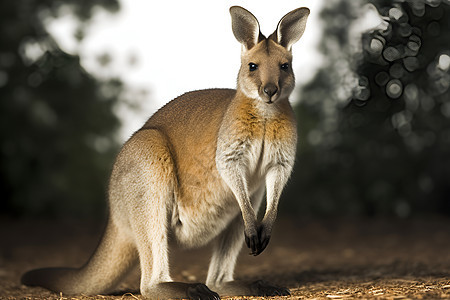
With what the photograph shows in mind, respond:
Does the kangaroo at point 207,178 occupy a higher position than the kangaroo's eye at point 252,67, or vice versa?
the kangaroo's eye at point 252,67

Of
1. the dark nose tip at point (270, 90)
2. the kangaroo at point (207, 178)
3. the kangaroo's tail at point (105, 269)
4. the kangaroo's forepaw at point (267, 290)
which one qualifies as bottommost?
the kangaroo's forepaw at point (267, 290)

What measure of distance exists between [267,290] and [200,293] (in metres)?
0.52

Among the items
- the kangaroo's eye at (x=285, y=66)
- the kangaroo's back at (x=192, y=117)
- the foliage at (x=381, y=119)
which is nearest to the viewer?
the kangaroo's eye at (x=285, y=66)

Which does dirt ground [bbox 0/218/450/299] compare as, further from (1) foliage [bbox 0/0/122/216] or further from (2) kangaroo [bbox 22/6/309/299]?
(1) foliage [bbox 0/0/122/216]

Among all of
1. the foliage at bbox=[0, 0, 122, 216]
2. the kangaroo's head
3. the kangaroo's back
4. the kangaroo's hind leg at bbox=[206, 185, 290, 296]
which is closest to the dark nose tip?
the kangaroo's head

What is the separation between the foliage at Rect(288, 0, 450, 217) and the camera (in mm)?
8586

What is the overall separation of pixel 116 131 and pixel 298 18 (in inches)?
325

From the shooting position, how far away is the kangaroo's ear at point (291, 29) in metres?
3.84

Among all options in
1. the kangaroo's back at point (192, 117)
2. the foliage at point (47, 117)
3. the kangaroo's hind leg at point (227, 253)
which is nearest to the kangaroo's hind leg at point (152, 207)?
the kangaroo's back at point (192, 117)

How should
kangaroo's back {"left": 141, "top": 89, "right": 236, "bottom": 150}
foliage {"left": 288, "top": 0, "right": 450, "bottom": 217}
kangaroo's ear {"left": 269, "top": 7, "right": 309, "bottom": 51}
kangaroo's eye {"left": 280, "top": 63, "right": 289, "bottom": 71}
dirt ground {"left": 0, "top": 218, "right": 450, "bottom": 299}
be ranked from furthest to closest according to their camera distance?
foliage {"left": 288, "top": 0, "right": 450, "bottom": 217} → dirt ground {"left": 0, "top": 218, "right": 450, "bottom": 299} → kangaroo's back {"left": 141, "top": 89, "right": 236, "bottom": 150} → kangaroo's ear {"left": 269, "top": 7, "right": 309, "bottom": 51} → kangaroo's eye {"left": 280, "top": 63, "right": 289, "bottom": 71}

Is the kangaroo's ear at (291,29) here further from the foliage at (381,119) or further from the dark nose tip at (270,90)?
the foliage at (381,119)

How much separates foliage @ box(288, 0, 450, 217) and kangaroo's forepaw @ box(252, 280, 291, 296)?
4.92m

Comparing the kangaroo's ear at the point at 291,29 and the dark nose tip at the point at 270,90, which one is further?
the kangaroo's ear at the point at 291,29

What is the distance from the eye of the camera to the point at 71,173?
11.3 metres
